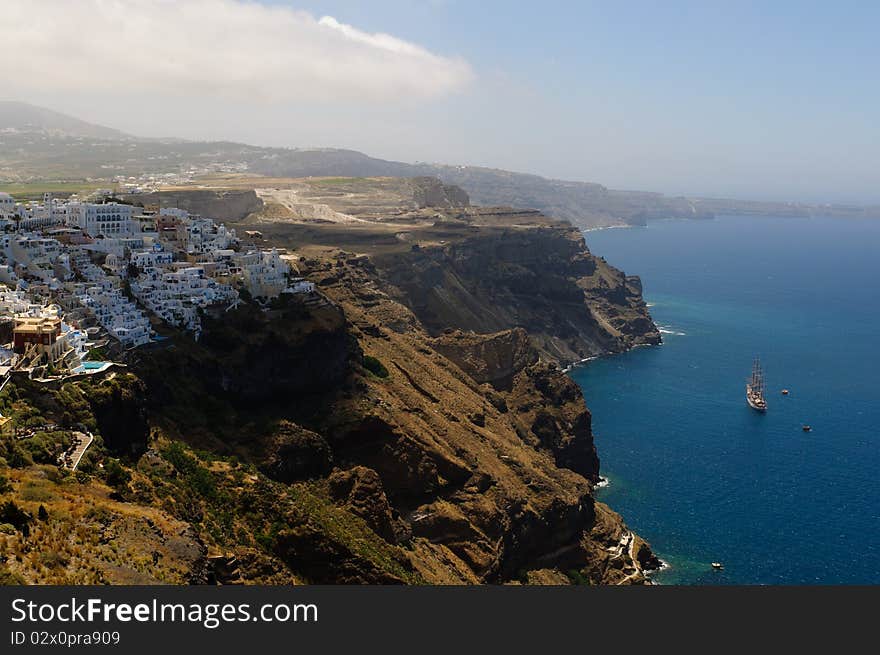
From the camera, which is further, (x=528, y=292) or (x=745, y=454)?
(x=528, y=292)

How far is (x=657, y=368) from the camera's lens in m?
146

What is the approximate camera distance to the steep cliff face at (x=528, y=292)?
14312 cm

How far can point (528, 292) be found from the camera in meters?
171

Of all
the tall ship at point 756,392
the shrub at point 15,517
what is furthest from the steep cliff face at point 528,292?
the shrub at point 15,517

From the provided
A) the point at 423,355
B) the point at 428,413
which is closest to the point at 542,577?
the point at 428,413

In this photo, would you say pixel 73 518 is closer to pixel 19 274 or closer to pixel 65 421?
pixel 65 421

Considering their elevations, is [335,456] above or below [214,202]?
below

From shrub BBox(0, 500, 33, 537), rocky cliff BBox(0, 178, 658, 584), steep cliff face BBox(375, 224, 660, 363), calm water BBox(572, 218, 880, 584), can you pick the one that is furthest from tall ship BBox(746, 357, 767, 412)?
shrub BBox(0, 500, 33, 537)

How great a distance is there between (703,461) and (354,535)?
57.8 metres

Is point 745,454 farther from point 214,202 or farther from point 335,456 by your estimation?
point 214,202

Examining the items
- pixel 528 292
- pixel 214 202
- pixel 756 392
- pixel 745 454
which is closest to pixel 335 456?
pixel 745 454

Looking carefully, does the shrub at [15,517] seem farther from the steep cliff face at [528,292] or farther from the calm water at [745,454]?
the steep cliff face at [528,292]

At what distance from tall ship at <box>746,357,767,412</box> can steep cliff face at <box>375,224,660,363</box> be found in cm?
3168

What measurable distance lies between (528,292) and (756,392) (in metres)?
56.0
